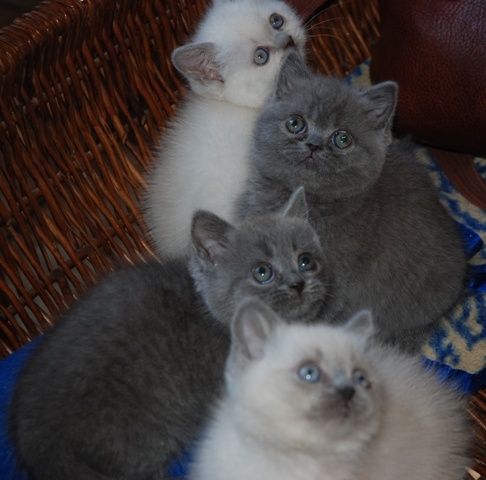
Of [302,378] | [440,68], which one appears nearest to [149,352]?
[302,378]

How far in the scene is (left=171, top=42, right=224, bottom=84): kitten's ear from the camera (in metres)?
2.11

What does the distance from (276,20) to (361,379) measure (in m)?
1.31

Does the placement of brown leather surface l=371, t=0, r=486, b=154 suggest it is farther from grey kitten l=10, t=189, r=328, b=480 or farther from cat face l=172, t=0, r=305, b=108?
grey kitten l=10, t=189, r=328, b=480

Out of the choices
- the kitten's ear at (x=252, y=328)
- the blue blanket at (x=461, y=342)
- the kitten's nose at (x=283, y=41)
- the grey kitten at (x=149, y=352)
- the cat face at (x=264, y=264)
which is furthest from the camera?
the kitten's nose at (x=283, y=41)

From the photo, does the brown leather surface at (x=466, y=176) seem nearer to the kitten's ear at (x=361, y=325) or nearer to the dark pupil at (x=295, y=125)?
the dark pupil at (x=295, y=125)

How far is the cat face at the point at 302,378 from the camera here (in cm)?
123

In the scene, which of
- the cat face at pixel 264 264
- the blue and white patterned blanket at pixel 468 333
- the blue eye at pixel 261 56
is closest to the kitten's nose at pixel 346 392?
the cat face at pixel 264 264

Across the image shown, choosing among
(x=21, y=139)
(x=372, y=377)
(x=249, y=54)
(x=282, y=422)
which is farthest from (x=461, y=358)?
(x=21, y=139)

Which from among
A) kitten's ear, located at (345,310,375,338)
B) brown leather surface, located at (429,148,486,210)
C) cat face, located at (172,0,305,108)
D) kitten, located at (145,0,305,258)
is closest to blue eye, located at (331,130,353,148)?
kitten, located at (145,0,305,258)

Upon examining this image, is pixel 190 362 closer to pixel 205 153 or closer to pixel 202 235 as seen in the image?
pixel 202 235

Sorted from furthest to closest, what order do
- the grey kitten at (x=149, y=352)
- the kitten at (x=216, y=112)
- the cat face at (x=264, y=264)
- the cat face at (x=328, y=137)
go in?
the kitten at (x=216, y=112), the cat face at (x=328, y=137), the cat face at (x=264, y=264), the grey kitten at (x=149, y=352)

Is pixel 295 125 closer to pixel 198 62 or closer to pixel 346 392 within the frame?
pixel 198 62

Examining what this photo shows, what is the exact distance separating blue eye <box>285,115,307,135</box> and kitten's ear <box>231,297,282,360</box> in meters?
0.62

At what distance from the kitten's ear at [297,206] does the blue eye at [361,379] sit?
0.50m
